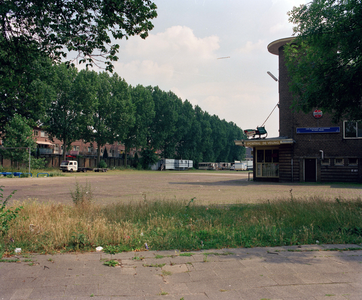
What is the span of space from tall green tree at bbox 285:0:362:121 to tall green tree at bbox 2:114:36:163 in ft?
126

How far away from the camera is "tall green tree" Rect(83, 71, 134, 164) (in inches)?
2409

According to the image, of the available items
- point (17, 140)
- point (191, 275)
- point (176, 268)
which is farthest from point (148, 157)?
point (191, 275)

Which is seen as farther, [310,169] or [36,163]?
[36,163]

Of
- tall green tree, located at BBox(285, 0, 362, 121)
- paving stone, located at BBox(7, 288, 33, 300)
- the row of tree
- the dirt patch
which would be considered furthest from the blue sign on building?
the row of tree

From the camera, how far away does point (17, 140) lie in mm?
39969

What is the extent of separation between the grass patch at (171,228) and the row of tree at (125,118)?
32.1m

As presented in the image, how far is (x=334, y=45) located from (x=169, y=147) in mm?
71015

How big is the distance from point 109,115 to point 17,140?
23.9 m

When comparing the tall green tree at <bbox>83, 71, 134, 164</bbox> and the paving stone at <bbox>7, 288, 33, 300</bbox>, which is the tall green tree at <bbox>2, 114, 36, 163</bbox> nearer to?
the tall green tree at <bbox>83, 71, 134, 164</bbox>

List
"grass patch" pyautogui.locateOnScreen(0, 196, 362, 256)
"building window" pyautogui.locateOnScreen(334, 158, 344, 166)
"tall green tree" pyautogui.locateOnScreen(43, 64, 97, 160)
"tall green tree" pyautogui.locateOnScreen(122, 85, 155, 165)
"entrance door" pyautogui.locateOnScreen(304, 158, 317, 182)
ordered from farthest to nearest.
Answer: "tall green tree" pyautogui.locateOnScreen(122, 85, 155, 165) < "tall green tree" pyautogui.locateOnScreen(43, 64, 97, 160) < "entrance door" pyautogui.locateOnScreen(304, 158, 317, 182) < "building window" pyautogui.locateOnScreen(334, 158, 344, 166) < "grass patch" pyautogui.locateOnScreen(0, 196, 362, 256)

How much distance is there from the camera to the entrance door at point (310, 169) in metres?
28.3

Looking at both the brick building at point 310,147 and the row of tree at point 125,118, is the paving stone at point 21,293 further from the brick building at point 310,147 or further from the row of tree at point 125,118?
the row of tree at point 125,118

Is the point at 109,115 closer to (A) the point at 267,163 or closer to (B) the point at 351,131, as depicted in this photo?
(A) the point at 267,163

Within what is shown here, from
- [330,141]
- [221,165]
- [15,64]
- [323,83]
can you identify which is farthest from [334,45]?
[221,165]
